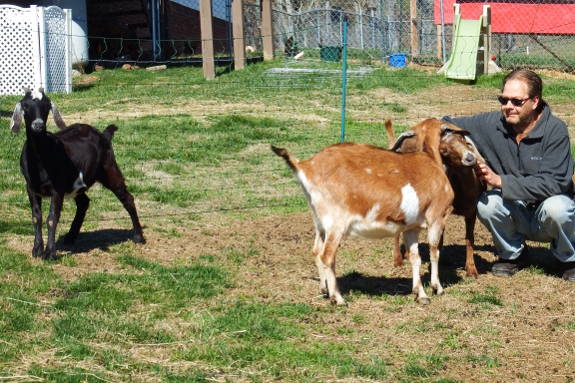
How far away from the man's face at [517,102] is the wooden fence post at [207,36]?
1050cm

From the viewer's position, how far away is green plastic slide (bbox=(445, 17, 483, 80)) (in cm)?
1520

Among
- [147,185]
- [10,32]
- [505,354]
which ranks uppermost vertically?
[10,32]

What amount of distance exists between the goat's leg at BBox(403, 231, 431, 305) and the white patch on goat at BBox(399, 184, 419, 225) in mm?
303

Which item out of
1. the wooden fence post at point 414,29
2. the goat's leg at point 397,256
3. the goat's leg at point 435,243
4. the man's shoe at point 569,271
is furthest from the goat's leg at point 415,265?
the wooden fence post at point 414,29

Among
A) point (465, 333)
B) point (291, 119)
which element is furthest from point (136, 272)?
point (291, 119)

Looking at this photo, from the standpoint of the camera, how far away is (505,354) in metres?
4.54

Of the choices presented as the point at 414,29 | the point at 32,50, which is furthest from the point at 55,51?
the point at 414,29

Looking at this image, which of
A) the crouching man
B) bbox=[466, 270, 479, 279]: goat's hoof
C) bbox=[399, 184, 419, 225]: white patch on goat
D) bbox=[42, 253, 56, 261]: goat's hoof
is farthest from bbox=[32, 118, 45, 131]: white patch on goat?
bbox=[466, 270, 479, 279]: goat's hoof

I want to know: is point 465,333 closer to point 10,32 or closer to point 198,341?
point 198,341

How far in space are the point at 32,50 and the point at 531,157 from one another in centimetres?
1184

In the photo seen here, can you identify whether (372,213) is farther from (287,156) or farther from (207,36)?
(207,36)

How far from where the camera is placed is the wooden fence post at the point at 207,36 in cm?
1548

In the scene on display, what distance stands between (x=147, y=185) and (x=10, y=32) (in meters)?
7.72

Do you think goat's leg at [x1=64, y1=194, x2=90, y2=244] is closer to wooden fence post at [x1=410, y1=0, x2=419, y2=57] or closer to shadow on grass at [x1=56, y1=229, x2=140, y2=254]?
shadow on grass at [x1=56, y1=229, x2=140, y2=254]
